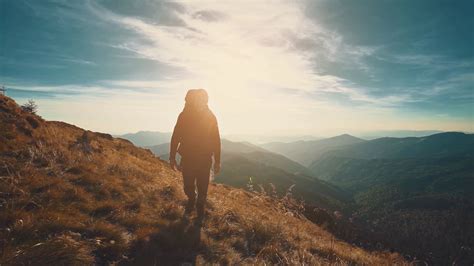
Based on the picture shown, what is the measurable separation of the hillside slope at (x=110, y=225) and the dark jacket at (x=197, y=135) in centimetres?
165

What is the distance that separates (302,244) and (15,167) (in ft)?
26.1

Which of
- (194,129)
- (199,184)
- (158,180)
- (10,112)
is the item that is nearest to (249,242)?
(199,184)

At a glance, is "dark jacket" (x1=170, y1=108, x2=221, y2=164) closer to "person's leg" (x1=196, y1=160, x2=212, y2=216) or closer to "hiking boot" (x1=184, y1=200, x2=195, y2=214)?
"person's leg" (x1=196, y1=160, x2=212, y2=216)

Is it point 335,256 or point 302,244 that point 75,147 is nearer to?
point 302,244

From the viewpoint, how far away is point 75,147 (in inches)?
503

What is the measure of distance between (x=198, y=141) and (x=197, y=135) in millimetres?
166

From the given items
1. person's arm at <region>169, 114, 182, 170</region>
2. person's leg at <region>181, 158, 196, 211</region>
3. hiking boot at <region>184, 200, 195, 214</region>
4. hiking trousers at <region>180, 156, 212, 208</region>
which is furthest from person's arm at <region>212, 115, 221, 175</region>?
hiking boot at <region>184, 200, 195, 214</region>

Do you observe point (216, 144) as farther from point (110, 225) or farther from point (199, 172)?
point (110, 225)

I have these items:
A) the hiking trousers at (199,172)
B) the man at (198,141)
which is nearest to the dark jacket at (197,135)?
the man at (198,141)

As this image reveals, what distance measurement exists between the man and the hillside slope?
0.91 m

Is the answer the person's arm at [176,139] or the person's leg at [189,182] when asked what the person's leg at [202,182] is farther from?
the person's arm at [176,139]

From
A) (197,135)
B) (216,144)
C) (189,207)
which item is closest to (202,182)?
(189,207)

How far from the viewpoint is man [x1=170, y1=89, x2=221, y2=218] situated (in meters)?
7.88

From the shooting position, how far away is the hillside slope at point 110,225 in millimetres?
4590
